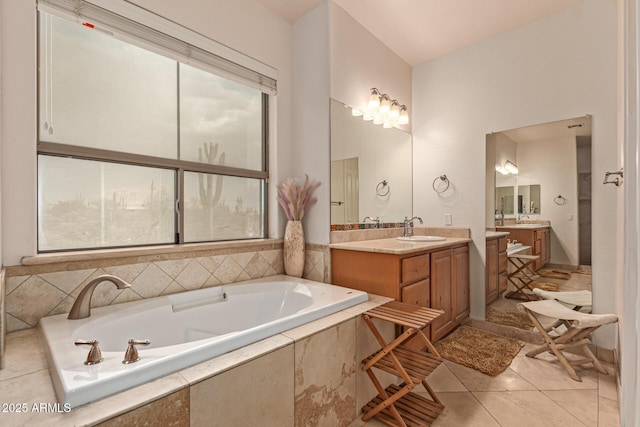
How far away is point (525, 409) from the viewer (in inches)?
64.2

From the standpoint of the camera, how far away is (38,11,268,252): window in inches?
62.7

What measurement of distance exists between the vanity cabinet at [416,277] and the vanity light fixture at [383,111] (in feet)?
4.36

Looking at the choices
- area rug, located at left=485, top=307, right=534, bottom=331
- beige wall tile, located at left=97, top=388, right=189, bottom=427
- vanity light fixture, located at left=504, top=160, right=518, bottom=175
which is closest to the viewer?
beige wall tile, located at left=97, top=388, right=189, bottom=427

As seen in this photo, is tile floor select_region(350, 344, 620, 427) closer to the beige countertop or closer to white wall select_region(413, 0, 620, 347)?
white wall select_region(413, 0, 620, 347)

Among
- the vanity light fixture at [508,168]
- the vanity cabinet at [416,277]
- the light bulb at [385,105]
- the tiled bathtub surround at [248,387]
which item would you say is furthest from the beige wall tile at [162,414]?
the vanity light fixture at [508,168]

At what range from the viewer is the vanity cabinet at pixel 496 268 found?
2.71 metres

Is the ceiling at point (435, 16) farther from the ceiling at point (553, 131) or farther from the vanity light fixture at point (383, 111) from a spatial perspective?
the ceiling at point (553, 131)

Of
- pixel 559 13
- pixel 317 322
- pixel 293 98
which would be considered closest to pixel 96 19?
pixel 293 98

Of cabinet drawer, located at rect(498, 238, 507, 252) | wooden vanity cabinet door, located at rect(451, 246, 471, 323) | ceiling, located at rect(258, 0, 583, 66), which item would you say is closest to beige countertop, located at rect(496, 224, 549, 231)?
cabinet drawer, located at rect(498, 238, 507, 252)

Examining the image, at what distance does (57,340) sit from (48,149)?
980 mm

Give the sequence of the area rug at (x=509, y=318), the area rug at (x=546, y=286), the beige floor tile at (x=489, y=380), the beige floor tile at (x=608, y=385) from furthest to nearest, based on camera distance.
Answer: the area rug at (x=509, y=318) < the area rug at (x=546, y=286) < the beige floor tile at (x=489, y=380) < the beige floor tile at (x=608, y=385)

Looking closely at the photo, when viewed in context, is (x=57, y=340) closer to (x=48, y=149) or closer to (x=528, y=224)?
(x=48, y=149)

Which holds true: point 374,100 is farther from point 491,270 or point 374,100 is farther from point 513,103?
point 491,270

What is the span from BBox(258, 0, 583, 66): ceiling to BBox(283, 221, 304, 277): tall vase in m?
1.82
